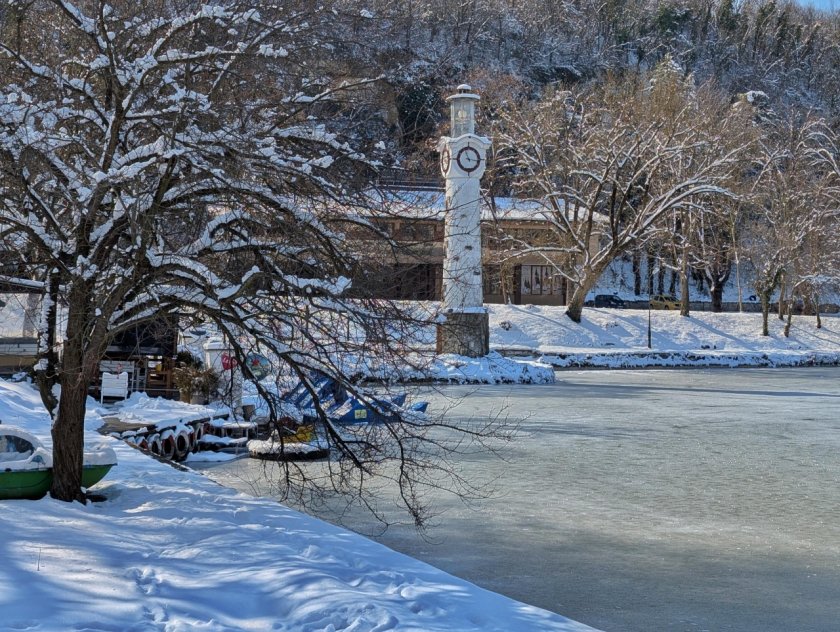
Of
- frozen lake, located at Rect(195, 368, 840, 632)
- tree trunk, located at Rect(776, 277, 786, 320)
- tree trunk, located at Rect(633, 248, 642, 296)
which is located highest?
tree trunk, located at Rect(633, 248, 642, 296)

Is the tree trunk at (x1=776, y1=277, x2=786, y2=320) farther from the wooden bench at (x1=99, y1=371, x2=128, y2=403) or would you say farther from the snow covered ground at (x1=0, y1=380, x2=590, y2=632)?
the snow covered ground at (x1=0, y1=380, x2=590, y2=632)

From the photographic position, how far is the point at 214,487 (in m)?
12.6

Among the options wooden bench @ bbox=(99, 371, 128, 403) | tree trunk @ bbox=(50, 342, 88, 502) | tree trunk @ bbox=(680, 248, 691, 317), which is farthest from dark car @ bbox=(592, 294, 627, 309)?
tree trunk @ bbox=(50, 342, 88, 502)

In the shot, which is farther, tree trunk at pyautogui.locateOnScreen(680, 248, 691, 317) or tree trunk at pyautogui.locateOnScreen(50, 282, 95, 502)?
tree trunk at pyautogui.locateOnScreen(680, 248, 691, 317)

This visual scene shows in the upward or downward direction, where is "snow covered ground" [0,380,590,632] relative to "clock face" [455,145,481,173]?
downward

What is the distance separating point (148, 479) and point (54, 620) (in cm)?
591

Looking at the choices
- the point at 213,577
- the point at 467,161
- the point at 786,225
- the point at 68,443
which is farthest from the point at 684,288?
the point at 213,577

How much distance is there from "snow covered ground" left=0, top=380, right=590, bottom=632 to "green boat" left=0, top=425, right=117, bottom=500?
14.6 inches

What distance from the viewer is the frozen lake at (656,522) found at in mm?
Result: 8992

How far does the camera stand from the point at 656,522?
12.1m

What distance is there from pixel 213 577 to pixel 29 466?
3.74 metres

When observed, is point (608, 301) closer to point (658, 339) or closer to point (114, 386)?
point (658, 339)

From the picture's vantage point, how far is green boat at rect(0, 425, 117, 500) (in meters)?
11.0

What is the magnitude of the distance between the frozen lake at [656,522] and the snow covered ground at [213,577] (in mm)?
1064
